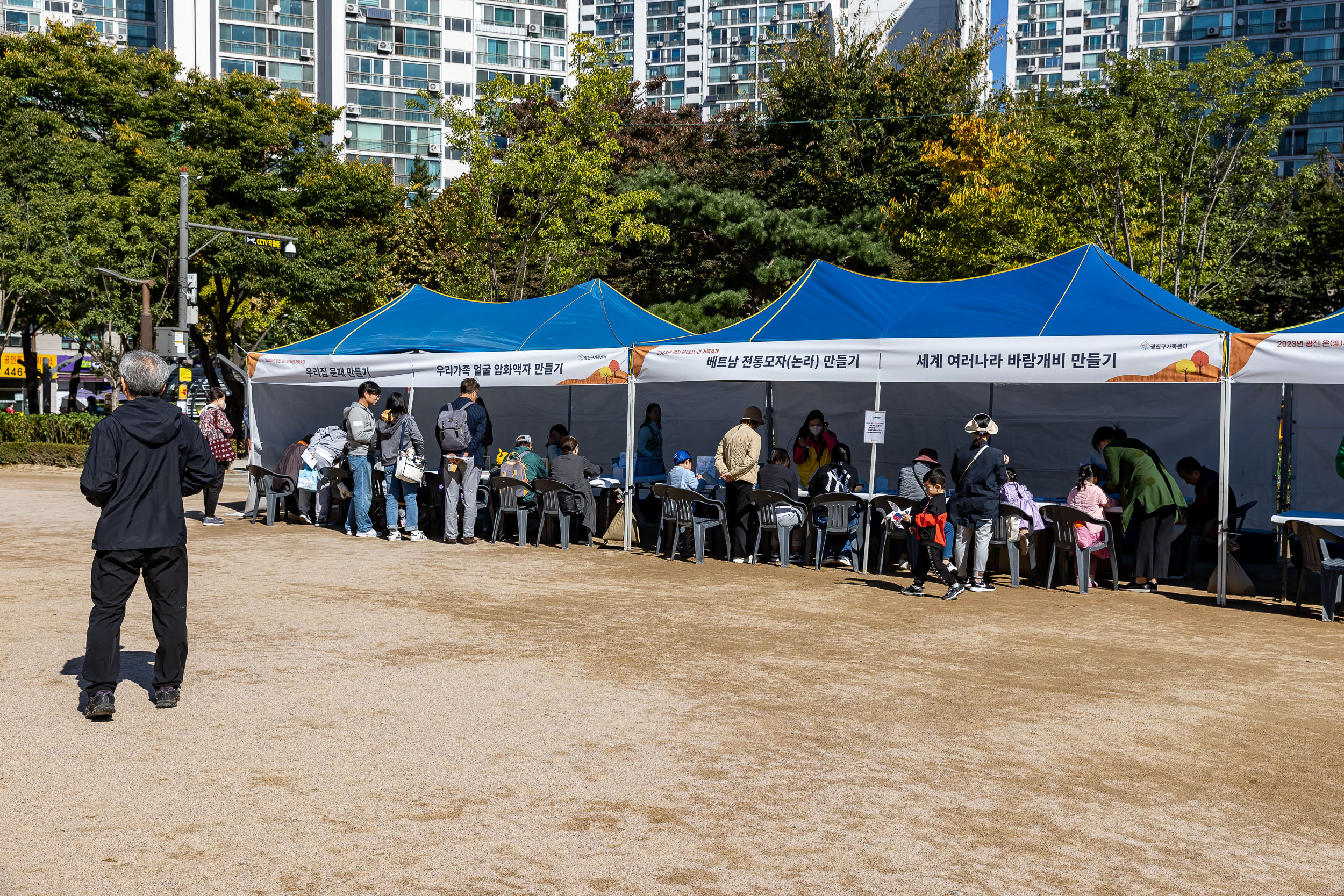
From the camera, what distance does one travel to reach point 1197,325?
11508 mm

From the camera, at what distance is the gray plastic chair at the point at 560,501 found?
1380 centimetres

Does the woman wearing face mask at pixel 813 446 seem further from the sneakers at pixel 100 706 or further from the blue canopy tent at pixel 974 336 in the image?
the sneakers at pixel 100 706

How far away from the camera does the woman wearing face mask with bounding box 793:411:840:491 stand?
14.0 meters

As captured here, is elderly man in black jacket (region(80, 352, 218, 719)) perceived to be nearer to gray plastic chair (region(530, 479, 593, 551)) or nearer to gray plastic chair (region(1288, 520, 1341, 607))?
gray plastic chair (region(530, 479, 593, 551))

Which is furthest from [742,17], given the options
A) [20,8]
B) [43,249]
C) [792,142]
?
[43,249]

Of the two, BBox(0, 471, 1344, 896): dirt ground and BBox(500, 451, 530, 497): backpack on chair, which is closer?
BBox(0, 471, 1344, 896): dirt ground

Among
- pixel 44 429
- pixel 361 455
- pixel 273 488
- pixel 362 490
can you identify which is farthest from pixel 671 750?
pixel 44 429

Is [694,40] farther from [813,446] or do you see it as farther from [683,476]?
[683,476]

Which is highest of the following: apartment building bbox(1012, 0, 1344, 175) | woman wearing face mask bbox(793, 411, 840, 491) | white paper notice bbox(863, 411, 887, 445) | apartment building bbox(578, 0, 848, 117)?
apartment building bbox(578, 0, 848, 117)

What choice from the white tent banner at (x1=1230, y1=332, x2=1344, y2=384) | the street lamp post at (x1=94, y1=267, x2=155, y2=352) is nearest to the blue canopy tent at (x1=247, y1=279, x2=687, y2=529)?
the white tent banner at (x1=1230, y1=332, x2=1344, y2=384)

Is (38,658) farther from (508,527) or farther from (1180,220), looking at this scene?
(1180,220)

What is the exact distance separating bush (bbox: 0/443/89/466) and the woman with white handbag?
16620 mm

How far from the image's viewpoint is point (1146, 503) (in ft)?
37.7

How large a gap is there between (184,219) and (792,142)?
16010 millimetres
